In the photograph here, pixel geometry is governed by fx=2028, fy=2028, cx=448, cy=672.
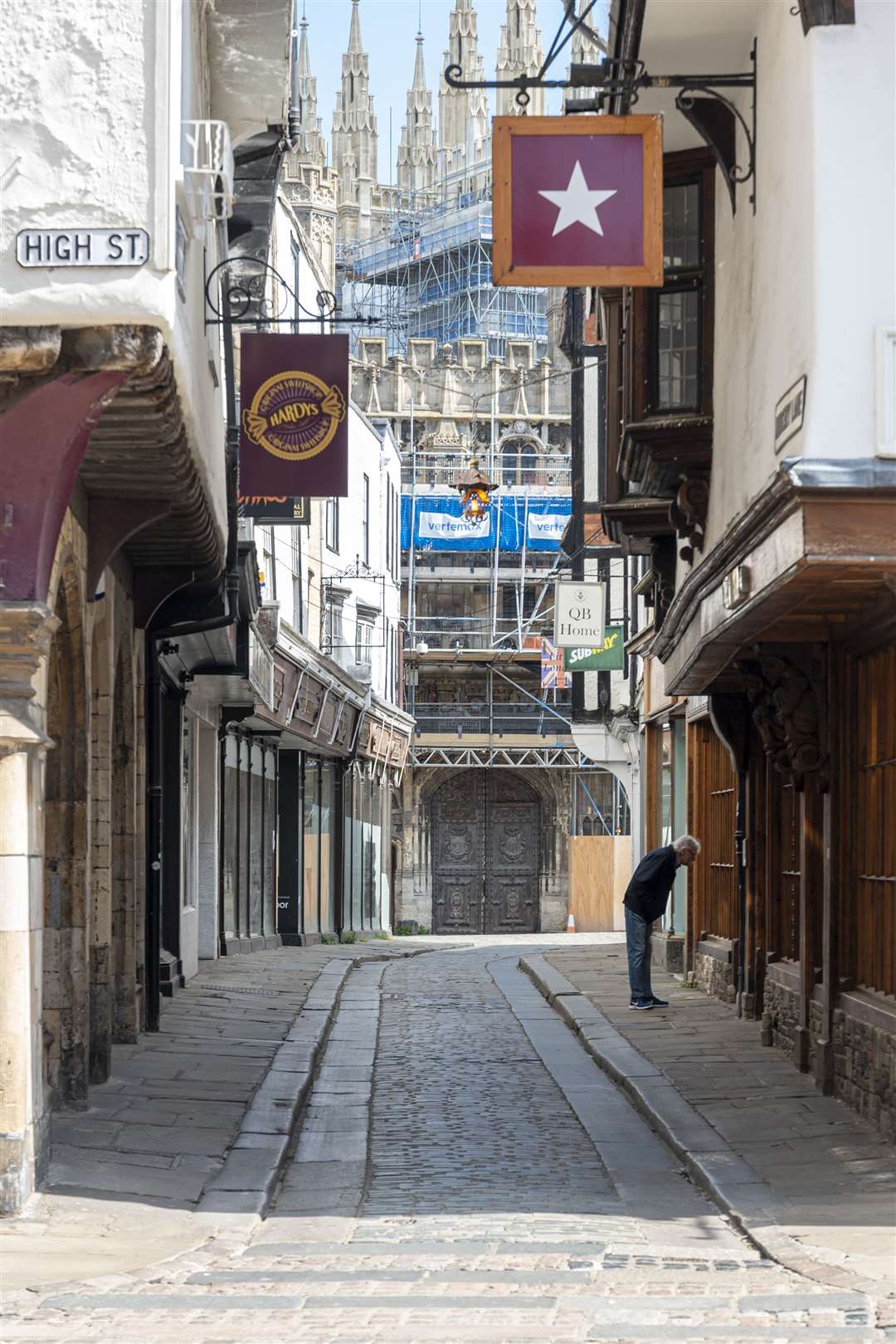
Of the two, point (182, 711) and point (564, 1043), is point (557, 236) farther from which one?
point (182, 711)

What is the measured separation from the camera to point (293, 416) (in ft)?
45.2

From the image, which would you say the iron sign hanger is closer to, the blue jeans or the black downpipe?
the black downpipe

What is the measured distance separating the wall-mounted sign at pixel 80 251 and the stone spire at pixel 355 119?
382 ft

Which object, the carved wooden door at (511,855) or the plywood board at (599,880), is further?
the carved wooden door at (511,855)

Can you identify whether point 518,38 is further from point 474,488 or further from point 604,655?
point 604,655

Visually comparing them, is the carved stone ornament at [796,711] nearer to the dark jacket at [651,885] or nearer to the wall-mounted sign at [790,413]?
the wall-mounted sign at [790,413]

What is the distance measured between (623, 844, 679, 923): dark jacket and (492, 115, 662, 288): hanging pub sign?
811cm

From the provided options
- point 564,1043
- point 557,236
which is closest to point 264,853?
point 564,1043

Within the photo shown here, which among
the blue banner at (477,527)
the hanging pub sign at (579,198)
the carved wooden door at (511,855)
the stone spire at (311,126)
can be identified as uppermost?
the stone spire at (311,126)

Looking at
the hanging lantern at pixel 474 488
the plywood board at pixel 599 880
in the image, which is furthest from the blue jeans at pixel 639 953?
the plywood board at pixel 599 880

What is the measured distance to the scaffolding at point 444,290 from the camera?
85188 millimetres

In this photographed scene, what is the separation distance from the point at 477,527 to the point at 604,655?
31.7 metres

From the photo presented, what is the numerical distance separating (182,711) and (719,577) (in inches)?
408

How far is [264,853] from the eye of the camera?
97.9ft
